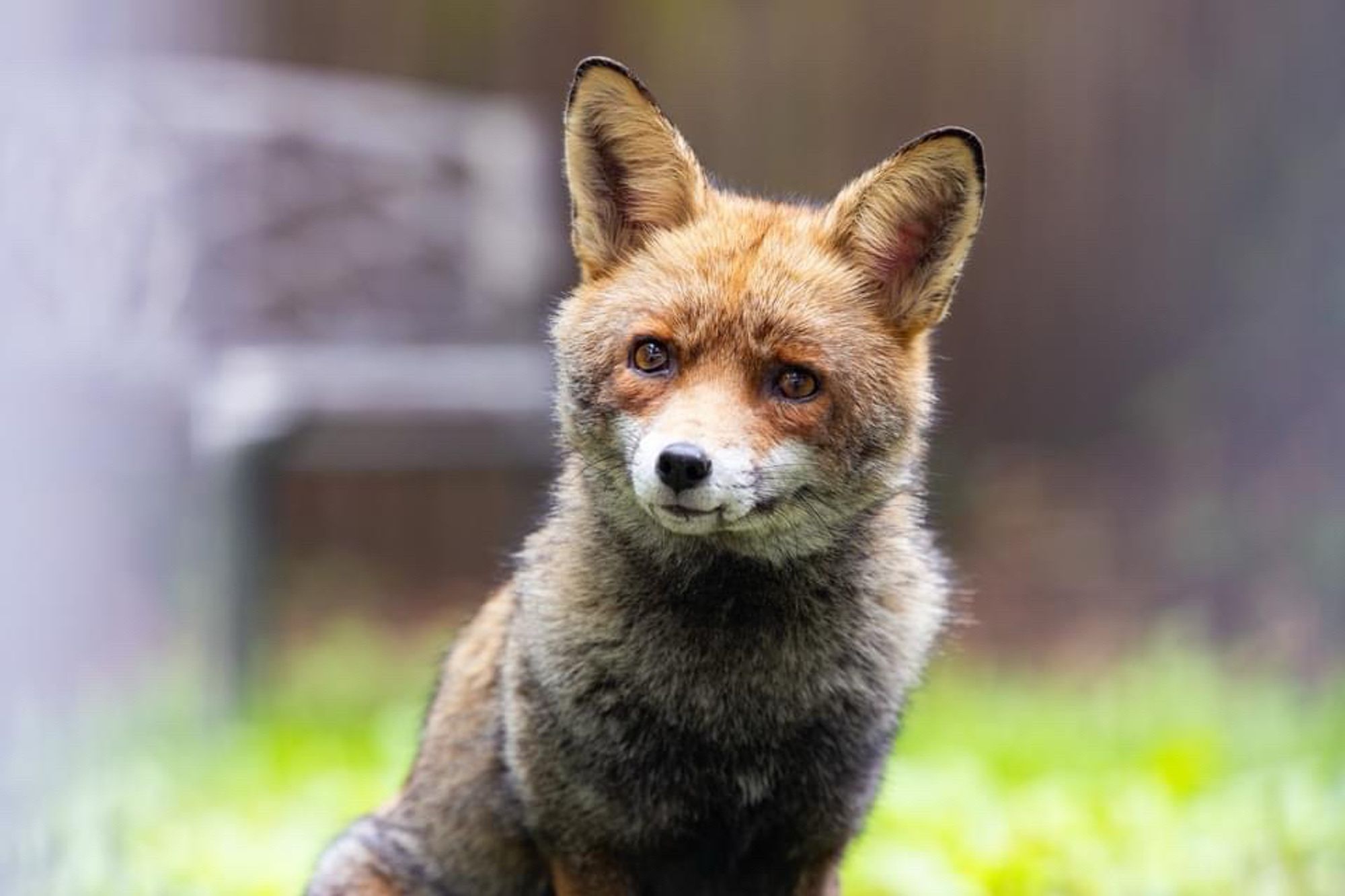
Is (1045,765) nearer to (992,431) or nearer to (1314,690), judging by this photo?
(1314,690)

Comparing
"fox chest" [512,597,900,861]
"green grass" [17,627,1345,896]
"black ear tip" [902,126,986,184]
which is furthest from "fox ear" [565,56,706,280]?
"green grass" [17,627,1345,896]

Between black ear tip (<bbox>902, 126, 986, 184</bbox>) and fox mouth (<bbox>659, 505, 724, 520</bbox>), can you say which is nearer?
fox mouth (<bbox>659, 505, 724, 520</bbox>)

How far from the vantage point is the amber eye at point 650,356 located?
10.8 ft

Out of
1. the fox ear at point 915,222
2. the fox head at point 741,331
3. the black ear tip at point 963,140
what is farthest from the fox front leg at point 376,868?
the black ear tip at point 963,140

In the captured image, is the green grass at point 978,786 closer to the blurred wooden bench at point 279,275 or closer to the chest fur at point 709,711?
the chest fur at point 709,711

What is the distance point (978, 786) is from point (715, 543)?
2.94 meters

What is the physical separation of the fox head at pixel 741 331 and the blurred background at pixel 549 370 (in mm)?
2373

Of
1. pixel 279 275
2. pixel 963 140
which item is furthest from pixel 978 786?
pixel 279 275

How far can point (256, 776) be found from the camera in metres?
6.48

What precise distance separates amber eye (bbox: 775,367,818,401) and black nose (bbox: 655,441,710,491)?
0.94ft

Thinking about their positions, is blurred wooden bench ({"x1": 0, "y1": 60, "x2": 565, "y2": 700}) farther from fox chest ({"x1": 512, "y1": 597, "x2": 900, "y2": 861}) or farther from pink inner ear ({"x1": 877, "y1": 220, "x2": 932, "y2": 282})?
pink inner ear ({"x1": 877, "y1": 220, "x2": 932, "y2": 282})

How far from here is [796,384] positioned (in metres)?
3.27

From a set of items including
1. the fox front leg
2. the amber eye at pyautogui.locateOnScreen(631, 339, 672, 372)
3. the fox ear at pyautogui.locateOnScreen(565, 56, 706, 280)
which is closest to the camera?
the amber eye at pyautogui.locateOnScreen(631, 339, 672, 372)

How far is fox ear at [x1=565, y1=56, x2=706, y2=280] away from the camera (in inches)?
136
